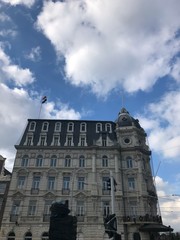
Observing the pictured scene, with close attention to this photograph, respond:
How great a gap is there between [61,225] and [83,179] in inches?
903

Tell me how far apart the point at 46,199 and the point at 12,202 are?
5.01m

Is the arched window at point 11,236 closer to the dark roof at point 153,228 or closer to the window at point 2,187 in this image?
the window at point 2,187

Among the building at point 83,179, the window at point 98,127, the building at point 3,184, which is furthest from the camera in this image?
the window at point 98,127

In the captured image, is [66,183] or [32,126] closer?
[66,183]

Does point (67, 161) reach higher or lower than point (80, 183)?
higher

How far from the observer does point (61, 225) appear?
13.6 meters

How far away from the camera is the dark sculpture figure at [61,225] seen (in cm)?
1335

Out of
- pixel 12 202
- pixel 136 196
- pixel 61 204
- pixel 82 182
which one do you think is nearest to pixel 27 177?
pixel 12 202

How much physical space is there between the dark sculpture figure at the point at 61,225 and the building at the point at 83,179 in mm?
20451

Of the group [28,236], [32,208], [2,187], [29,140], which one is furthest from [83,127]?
[28,236]

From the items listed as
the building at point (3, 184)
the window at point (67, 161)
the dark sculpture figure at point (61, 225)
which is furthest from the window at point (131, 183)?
the dark sculpture figure at point (61, 225)

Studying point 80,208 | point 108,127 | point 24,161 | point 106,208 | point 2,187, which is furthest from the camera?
point 108,127

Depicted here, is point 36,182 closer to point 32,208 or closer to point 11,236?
point 32,208

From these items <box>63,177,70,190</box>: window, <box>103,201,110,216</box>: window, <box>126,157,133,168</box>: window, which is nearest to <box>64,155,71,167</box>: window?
<box>63,177,70,190</box>: window
